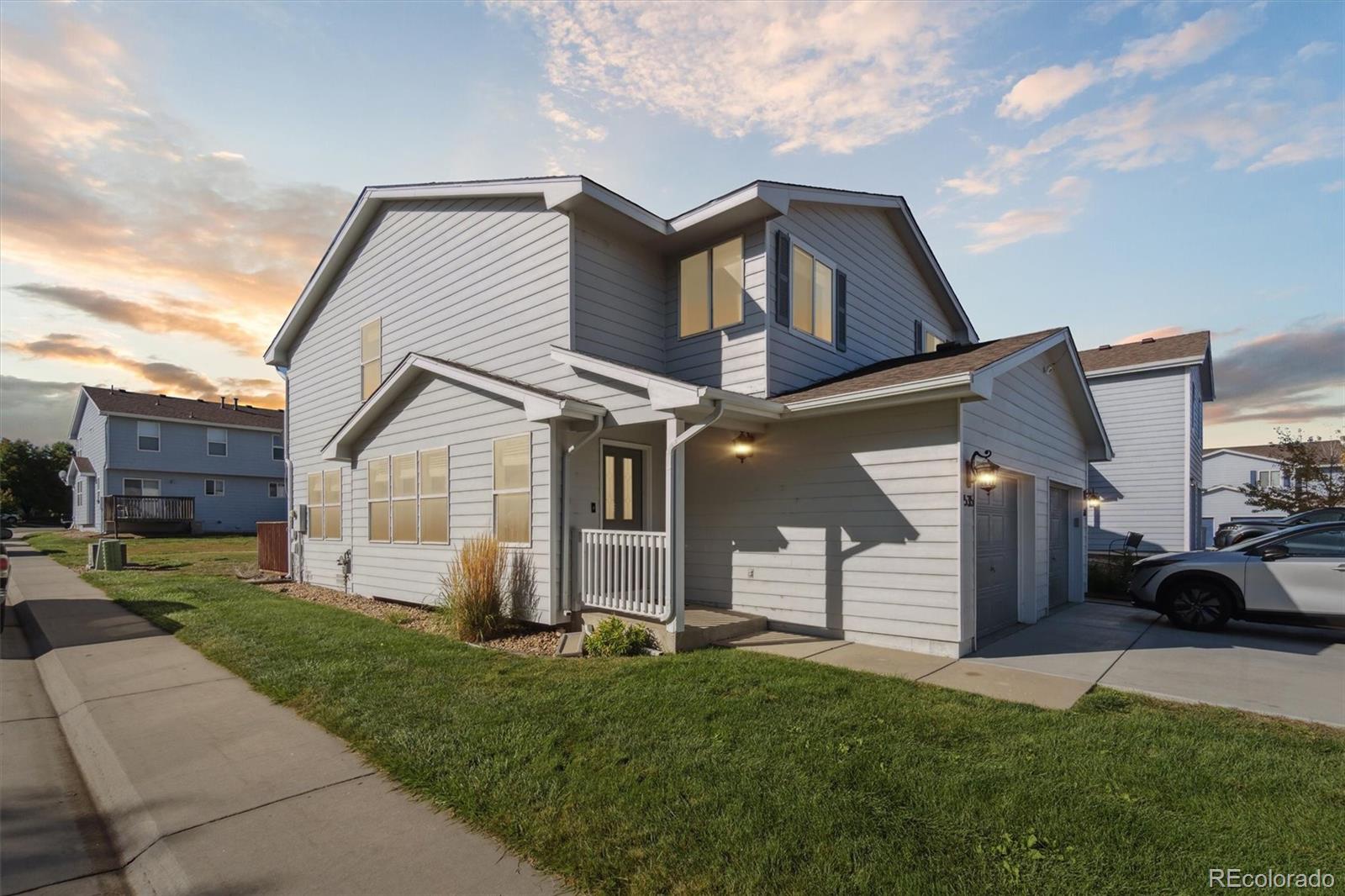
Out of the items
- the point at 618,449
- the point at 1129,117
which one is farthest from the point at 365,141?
the point at 1129,117

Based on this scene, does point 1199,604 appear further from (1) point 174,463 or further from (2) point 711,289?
(1) point 174,463

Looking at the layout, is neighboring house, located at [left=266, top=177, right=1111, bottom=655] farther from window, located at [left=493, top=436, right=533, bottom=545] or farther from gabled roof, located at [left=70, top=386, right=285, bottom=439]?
gabled roof, located at [left=70, top=386, right=285, bottom=439]

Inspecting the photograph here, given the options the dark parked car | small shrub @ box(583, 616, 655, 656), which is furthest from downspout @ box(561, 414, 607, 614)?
the dark parked car

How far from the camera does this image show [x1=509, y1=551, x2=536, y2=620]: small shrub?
26.3 ft

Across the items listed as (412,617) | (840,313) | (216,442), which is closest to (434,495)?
(412,617)

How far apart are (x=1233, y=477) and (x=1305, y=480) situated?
23359 mm

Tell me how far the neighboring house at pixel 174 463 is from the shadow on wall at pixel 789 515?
Result: 1034 inches

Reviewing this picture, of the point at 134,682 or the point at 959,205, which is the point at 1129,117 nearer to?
the point at 959,205

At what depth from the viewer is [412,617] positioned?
9.24 m

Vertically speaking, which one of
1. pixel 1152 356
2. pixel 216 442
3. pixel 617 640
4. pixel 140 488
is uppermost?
pixel 1152 356

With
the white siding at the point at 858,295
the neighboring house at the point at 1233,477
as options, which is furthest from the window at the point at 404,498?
the neighboring house at the point at 1233,477

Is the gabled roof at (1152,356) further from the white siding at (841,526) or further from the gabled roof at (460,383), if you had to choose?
the gabled roof at (460,383)

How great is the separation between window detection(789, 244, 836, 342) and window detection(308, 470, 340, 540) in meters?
9.77

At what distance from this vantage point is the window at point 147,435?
29.2m
